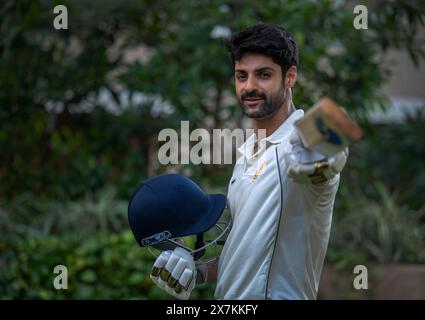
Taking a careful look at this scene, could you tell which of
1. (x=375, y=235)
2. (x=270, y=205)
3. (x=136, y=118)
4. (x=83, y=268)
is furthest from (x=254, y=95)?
(x=136, y=118)

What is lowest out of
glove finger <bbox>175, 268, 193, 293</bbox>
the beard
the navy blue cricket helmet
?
glove finger <bbox>175, 268, 193, 293</bbox>

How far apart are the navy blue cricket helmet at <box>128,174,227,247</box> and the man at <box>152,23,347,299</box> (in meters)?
0.10

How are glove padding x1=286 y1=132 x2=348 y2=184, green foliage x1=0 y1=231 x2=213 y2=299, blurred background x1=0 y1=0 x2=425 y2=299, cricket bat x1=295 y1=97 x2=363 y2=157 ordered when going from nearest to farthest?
cricket bat x1=295 y1=97 x2=363 y2=157 < glove padding x1=286 y1=132 x2=348 y2=184 < green foliage x1=0 y1=231 x2=213 y2=299 < blurred background x1=0 y1=0 x2=425 y2=299

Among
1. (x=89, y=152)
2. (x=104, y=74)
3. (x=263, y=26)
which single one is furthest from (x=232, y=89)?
(x=263, y=26)

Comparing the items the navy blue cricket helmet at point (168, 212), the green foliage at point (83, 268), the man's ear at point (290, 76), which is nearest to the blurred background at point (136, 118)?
the green foliage at point (83, 268)

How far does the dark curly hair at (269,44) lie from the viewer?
135 inches

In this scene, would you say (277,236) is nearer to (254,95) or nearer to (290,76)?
(254,95)

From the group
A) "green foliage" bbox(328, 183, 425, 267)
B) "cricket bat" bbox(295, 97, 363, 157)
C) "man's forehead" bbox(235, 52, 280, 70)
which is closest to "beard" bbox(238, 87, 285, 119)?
"man's forehead" bbox(235, 52, 280, 70)

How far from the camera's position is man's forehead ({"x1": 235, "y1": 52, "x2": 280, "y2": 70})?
11.3 feet

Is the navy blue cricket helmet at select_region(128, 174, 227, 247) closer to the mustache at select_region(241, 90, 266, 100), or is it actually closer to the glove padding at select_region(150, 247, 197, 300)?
the glove padding at select_region(150, 247, 197, 300)

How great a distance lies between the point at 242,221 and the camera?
11.1ft

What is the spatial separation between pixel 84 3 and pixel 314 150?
5072 mm

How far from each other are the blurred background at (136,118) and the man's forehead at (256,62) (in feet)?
11.4
